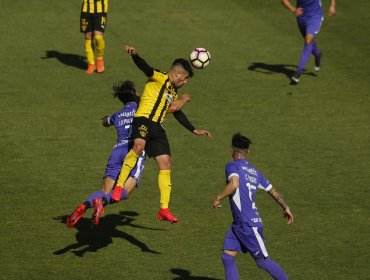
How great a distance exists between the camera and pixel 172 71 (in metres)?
15.9

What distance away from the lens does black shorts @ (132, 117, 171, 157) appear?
15.6m

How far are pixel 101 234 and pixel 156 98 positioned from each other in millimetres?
2891

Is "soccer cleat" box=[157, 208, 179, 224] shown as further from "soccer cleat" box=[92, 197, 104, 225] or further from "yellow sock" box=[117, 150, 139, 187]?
"soccer cleat" box=[92, 197, 104, 225]

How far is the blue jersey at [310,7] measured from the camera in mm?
24469

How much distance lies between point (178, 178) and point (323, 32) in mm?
11073

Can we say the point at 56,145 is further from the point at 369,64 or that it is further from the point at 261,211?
the point at 369,64

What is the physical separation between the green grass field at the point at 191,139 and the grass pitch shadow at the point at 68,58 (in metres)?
0.06

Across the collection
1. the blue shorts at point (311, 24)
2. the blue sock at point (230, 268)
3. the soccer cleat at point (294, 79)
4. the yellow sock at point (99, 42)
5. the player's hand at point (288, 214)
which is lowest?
the soccer cleat at point (294, 79)

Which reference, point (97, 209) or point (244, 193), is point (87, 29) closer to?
point (97, 209)

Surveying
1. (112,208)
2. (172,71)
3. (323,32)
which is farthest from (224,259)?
(323,32)

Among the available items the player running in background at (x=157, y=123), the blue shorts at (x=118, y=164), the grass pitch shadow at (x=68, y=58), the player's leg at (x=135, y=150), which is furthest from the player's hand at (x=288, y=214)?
the grass pitch shadow at (x=68, y=58)

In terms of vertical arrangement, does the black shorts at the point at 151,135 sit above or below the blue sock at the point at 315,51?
above

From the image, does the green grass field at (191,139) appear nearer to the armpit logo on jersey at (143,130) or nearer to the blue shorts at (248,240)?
the blue shorts at (248,240)

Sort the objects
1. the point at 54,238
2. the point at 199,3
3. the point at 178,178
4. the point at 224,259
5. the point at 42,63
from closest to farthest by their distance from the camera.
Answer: the point at 224,259 < the point at 54,238 < the point at 178,178 < the point at 42,63 < the point at 199,3
